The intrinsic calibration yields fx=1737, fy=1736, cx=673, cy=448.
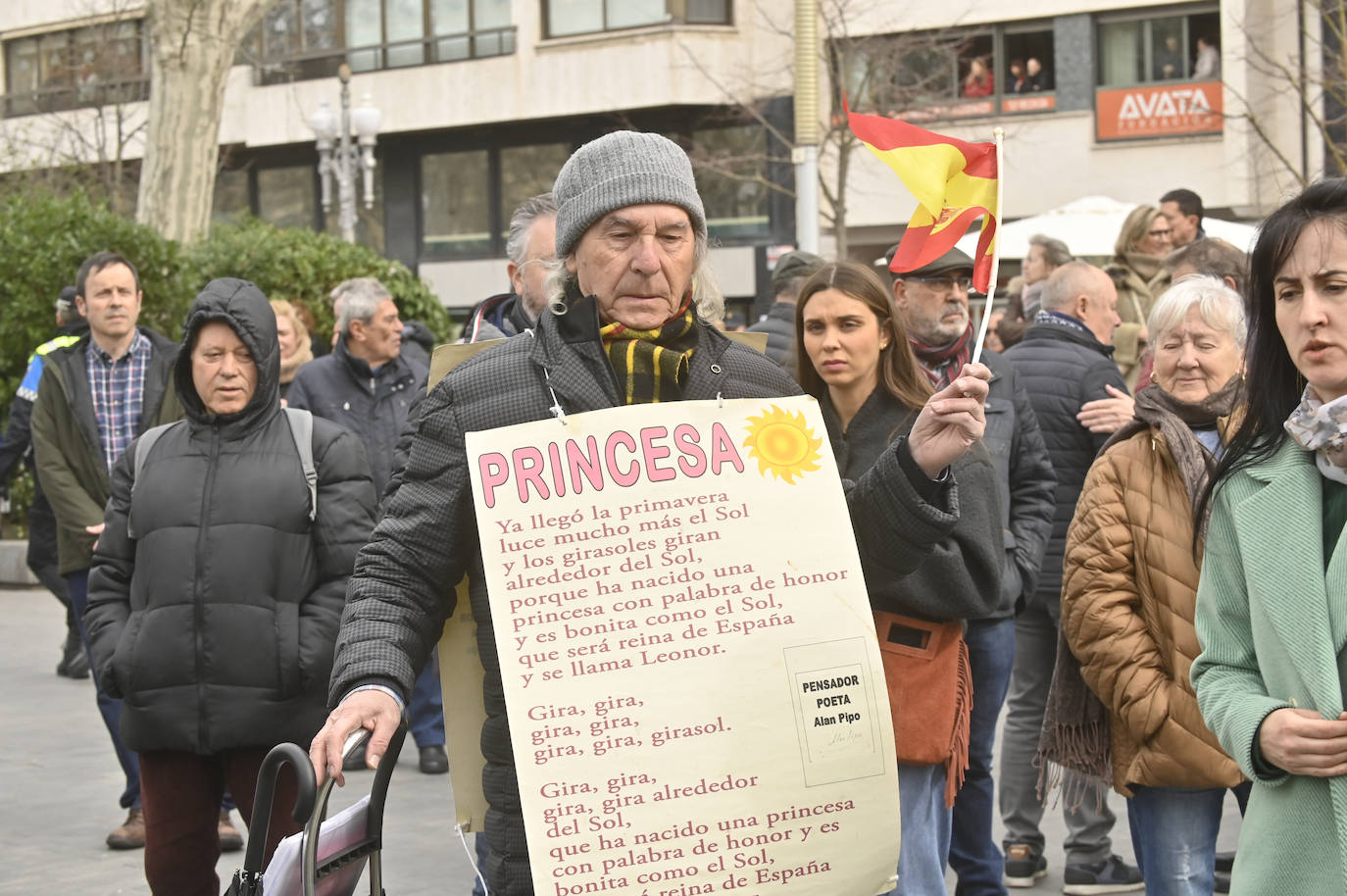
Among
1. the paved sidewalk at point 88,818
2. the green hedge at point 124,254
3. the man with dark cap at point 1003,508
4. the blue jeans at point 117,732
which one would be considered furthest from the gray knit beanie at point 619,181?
the green hedge at point 124,254

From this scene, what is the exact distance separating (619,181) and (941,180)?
59cm

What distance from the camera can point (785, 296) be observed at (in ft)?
25.9

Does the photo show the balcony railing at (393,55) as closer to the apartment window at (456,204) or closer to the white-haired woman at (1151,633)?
the apartment window at (456,204)

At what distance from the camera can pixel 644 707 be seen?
9.08 ft

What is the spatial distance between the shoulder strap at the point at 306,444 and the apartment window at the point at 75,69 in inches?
1141

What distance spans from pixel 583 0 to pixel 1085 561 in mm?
29765

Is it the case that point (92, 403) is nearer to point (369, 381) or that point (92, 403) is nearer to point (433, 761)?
point (369, 381)

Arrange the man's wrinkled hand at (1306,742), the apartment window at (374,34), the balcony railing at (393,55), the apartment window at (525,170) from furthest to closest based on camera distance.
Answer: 1. the apartment window at (525,170)
2. the apartment window at (374,34)
3. the balcony railing at (393,55)
4. the man's wrinkled hand at (1306,742)

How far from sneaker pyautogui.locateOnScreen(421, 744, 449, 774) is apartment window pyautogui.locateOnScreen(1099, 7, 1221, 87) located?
23.3 meters

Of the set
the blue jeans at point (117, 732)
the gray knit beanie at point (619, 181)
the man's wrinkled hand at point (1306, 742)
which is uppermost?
the gray knit beanie at point (619, 181)

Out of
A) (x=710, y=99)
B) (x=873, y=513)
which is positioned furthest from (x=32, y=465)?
(x=710, y=99)

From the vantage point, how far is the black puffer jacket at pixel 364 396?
855 centimetres

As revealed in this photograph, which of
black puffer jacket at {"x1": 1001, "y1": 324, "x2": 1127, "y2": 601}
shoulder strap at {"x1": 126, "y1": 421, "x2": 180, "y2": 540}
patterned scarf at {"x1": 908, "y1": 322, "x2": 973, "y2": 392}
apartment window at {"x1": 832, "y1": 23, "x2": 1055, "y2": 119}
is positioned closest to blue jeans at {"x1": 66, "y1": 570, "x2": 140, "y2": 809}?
shoulder strap at {"x1": 126, "y1": 421, "x2": 180, "y2": 540}

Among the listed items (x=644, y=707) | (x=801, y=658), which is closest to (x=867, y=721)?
(x=801, y=658)
